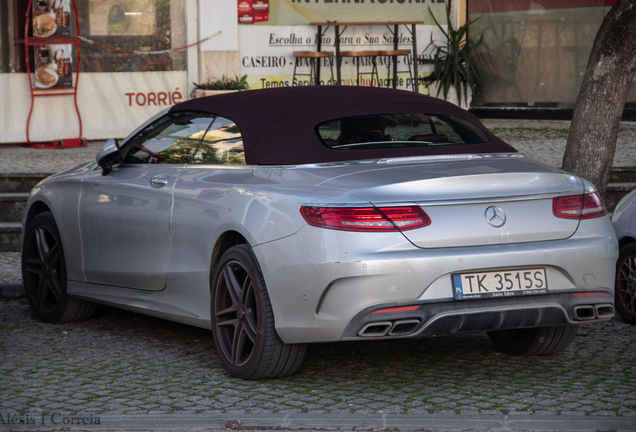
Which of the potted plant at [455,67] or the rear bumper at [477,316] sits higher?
the potted plant at [455,67]

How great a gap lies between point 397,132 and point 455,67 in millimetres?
12517

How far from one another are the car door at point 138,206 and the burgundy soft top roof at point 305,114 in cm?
24

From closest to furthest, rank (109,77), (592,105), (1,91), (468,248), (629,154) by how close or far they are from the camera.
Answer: (468,248) → (592,105) → (629,154) → (1,91) → (109,77)

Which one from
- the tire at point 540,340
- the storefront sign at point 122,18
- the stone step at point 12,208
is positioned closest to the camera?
the tire at point 540,340

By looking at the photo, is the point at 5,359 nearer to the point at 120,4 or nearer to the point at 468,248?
the point at 468,248

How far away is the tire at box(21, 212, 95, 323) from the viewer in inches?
254

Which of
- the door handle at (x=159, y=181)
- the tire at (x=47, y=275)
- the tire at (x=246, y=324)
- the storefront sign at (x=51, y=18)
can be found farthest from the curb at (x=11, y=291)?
the storefront sign at (x=51, y=18)

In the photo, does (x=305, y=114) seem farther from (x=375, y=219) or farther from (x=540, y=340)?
(x=540, y=340)

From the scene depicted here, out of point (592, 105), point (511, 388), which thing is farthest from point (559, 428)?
point (592, 105)

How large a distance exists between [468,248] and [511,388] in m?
0.86

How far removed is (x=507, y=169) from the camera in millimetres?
4590

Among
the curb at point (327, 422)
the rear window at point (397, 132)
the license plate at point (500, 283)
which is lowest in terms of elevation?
the curb at point (327, 422)

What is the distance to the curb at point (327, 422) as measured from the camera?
4027mm

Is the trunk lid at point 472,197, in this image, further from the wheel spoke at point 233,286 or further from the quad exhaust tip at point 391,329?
the wheel spoke at point 233,286
